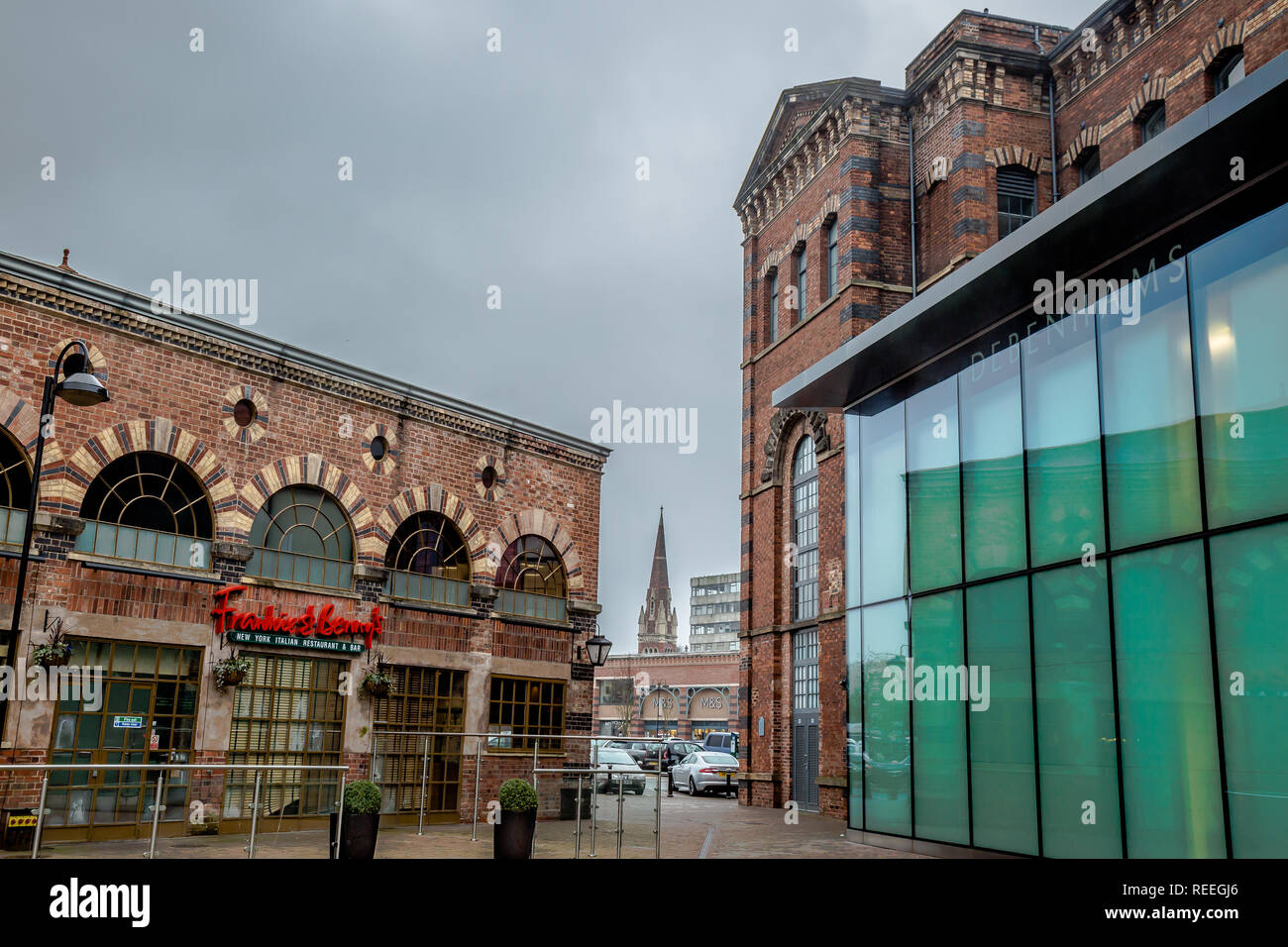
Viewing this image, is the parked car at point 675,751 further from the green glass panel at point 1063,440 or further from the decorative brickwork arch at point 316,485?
the green glass panel at point 1063,440

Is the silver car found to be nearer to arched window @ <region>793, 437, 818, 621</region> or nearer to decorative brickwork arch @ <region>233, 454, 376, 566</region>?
arched window @ <region>793, 437, 818, 621</region>

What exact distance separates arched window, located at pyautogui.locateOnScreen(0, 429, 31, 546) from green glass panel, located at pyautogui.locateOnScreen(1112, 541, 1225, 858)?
48.9 feet

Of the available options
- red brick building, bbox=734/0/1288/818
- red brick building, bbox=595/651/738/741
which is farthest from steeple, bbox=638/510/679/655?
red brick building, bbox=734/0/1288/818

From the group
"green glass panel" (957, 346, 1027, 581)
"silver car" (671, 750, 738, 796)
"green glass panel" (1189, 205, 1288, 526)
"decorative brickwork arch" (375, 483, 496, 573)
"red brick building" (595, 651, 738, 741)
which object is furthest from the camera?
"red brick building" (595, 651, 738, 741)

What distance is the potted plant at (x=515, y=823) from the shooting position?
14.2 metres

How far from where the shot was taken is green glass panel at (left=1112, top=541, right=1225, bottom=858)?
428 inches

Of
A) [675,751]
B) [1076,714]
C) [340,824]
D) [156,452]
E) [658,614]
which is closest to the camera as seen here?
[1076,714]

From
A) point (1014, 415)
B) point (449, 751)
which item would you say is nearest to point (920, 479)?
point (1014, 415)

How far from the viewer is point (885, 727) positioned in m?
17.3

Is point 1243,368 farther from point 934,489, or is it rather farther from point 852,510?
point 852,510

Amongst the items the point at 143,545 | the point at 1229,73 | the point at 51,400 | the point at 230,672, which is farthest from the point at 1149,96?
the point at 143,545

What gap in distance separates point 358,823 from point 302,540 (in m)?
7.04
